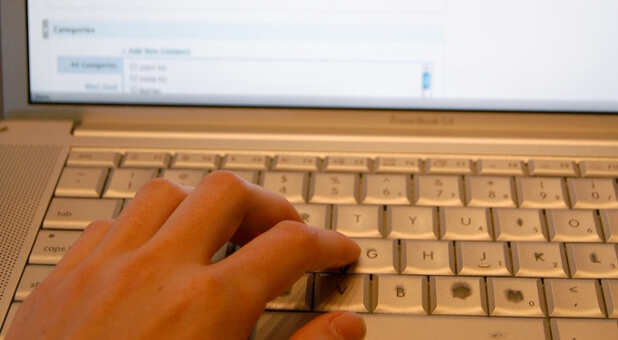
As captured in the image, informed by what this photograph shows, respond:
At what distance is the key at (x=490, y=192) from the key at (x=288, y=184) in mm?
197

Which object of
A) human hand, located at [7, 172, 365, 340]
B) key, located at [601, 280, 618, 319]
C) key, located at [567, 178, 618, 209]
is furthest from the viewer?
key, located at [567, 178, 618, 209]

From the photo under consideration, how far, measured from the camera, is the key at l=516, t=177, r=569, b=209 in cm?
64

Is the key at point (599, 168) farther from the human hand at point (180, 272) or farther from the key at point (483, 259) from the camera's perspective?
the human hand at point (180, 272)

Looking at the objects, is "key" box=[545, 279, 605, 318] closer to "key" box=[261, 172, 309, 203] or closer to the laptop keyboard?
the laptop keyboard

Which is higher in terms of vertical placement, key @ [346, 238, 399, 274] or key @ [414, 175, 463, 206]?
key @ [414, 175, 463, 206]

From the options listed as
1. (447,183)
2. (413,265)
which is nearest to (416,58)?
(447,183)

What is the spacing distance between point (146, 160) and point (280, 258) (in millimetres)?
297

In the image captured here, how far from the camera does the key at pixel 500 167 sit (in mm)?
675

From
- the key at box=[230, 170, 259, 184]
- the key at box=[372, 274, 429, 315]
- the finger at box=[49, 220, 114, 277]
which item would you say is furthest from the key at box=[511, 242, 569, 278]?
the finger at box=[49, 220, 114, 277]

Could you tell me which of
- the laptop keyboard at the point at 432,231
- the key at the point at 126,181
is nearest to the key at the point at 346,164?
the laptop keyboard at the point at 432,231

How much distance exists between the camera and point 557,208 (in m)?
0.63

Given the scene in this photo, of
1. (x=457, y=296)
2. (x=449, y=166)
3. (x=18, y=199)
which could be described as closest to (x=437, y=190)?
(x=449, y=166)

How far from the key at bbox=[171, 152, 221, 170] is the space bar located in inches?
9.2

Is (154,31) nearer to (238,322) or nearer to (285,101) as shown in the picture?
(285,101)
